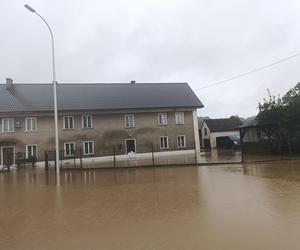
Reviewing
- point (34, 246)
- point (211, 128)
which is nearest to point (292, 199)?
point (34, 246)

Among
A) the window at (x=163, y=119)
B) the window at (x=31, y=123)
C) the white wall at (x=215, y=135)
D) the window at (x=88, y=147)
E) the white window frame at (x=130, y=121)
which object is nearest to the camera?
the window at (x=31, y=123)

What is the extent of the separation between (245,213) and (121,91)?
36.1 metres

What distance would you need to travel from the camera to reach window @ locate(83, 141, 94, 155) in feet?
122

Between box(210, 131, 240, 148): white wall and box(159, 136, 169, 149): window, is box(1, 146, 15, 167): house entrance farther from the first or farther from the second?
box(210, 131, 240, 148): white wall

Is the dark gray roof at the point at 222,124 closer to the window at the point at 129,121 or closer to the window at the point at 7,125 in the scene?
the window at the point at 129,121

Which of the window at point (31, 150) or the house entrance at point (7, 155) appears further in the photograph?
the window at point (31, 150)

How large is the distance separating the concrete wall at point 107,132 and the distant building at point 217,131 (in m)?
14.9

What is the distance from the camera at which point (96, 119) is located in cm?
3847

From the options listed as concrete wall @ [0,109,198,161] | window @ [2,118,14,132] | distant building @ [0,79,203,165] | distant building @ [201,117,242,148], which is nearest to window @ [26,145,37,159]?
distant building @ [0,79,203,165]

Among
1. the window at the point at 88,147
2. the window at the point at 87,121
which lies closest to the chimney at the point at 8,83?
the window at the point at 87,121

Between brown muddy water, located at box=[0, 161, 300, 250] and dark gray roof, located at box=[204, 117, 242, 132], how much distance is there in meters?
44.4

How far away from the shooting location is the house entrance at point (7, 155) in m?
33.9

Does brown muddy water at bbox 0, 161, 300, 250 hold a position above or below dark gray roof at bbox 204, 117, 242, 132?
below

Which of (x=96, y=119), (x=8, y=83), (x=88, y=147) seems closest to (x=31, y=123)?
(x=88, y=147)
